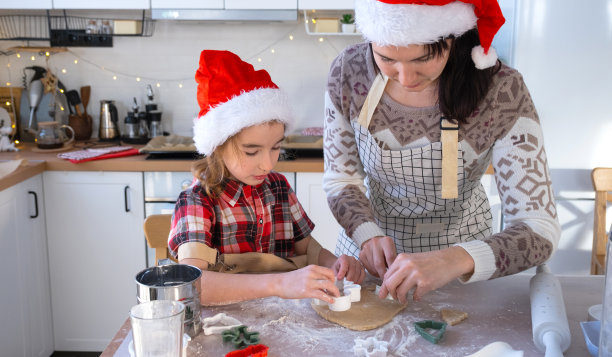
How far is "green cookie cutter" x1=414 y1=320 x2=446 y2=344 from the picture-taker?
0.99 meters

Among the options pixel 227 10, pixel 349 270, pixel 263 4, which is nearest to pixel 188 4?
pixel 227 10

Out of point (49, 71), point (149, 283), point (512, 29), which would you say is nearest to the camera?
point (149, 283)

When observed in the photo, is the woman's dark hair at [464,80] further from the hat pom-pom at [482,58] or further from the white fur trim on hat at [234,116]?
the white fur trim on hat at [234,116]

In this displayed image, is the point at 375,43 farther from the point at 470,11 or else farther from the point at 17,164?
the point at 17,164

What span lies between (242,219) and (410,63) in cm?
53

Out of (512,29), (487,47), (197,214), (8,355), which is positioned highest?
(512,29)

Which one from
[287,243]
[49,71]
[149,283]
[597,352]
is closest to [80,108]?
[49,71]

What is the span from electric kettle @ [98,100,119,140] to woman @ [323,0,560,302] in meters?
1.78

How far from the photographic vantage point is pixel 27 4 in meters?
2.62

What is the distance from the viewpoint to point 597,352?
93 centimetres

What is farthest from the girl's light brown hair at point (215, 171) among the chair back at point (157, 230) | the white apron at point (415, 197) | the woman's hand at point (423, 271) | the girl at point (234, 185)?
the woman's hand at point (423, 271)

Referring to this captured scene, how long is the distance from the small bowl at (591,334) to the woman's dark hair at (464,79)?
466mm

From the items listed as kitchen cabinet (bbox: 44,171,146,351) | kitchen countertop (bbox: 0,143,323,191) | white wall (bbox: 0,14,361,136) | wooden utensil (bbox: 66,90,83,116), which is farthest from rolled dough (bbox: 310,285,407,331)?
wooden utensil (bbox: 66,90,83,116)

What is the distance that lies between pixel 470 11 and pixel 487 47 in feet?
0.26
